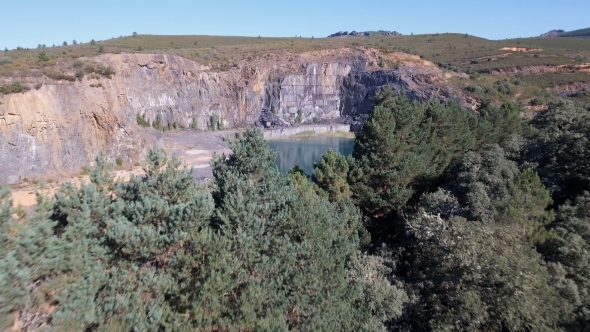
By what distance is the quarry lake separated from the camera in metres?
45.8

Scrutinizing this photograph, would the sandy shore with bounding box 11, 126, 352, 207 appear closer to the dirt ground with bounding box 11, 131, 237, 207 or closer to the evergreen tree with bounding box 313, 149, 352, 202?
the dirt ground with bounding box 11, 131, 237, 207

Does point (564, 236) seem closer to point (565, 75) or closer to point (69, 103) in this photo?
point (69, 103)

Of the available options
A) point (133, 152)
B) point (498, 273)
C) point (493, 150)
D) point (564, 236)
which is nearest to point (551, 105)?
point (493, 150)

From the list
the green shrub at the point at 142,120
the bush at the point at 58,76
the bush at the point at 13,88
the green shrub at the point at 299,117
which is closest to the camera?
the bush at the point at 13,88

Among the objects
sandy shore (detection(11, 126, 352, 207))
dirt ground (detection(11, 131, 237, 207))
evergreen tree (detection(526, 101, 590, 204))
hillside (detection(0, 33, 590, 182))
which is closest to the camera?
evergreen tree (detection(526, 101, 590, 204))

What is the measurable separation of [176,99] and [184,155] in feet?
54.8

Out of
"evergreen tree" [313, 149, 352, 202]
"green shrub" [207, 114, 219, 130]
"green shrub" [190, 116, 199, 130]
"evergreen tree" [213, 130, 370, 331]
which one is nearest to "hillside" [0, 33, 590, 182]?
"green shrub" [190, 116, 199, 130]

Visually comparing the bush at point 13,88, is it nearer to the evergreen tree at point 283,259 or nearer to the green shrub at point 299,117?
the evergreen tree at point 283,259

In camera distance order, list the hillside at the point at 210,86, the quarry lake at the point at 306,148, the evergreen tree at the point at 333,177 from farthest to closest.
Result: the quarry lake at the point at 306,148 < the hillside at the point at 210,86 < the evergreen tree at the point at 333,177

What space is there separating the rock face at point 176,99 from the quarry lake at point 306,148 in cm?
867

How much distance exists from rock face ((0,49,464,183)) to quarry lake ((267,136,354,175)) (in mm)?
8668

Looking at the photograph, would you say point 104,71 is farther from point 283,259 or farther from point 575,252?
point 575,252

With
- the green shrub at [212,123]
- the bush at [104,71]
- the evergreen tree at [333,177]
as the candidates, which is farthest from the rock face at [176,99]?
the evergreen tree at [333,177]

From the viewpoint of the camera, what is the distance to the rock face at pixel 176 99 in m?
26.5
